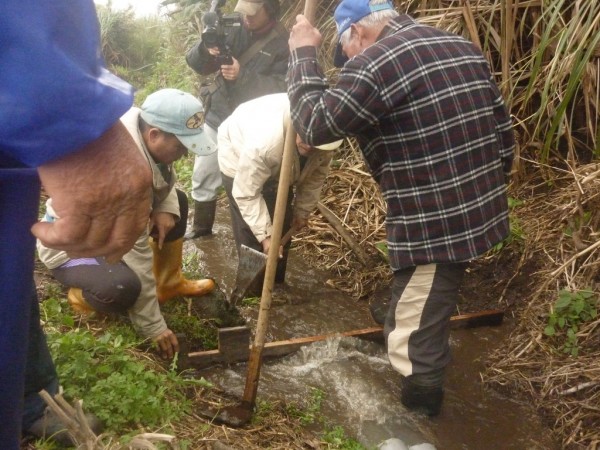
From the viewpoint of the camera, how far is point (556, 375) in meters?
3.54

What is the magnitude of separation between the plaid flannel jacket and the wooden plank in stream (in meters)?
1.00

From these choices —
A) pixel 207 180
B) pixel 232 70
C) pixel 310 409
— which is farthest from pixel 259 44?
pixel 310 409

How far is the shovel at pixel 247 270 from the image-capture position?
4111 millimetres

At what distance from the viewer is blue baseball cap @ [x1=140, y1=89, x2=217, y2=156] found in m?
3.13

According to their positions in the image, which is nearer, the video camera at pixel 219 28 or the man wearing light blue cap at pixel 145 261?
the man wearing light blue cap at pixel 145 261

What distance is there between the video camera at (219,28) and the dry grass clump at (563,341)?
2.84 meters

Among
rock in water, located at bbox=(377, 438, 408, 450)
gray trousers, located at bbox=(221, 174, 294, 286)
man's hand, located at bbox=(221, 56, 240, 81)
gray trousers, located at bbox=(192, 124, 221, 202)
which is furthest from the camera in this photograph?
gray trousers, located at bbox=(192, 124, 221, 202)

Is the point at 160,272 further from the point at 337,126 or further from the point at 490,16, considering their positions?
the point at 490,16

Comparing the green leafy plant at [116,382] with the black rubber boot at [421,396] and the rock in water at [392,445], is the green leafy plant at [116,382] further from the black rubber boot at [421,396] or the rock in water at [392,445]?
the black rubber boot at [421,396]

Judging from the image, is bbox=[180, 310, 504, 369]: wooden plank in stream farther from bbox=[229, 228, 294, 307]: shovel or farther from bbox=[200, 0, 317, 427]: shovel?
bbox=[229, 228, 294, 307]: shovel

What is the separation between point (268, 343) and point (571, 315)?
1876 mm

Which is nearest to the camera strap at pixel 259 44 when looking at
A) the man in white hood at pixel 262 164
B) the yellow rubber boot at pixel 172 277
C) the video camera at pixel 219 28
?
the video camera at pixel 219 28

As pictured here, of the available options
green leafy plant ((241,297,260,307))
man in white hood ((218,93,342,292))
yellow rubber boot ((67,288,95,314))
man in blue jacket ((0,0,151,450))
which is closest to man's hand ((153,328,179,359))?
yellow rubber boot ((67,288,95,314))

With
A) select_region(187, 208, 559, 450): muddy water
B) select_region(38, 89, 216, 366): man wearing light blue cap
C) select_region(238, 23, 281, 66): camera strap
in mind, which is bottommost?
select_region(187, 208, 559, 450): muddy water
